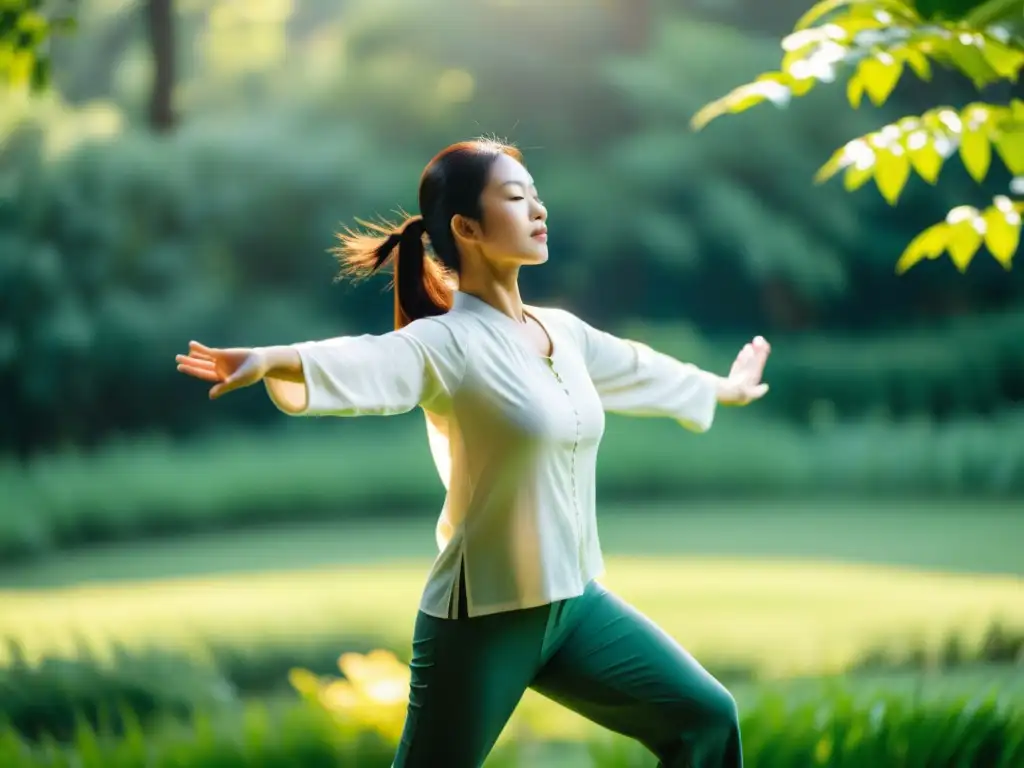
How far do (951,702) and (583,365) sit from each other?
1348mm

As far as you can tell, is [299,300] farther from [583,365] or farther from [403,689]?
[583,365]

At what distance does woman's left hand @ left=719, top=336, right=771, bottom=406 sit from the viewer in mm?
2617

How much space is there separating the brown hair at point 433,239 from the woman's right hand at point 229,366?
446 millimetres

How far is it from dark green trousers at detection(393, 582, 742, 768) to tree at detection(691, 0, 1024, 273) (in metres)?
0.91

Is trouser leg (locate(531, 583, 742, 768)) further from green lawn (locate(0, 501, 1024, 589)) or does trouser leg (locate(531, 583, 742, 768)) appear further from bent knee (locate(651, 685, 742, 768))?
green lawn (locate(0, 501, 1024, 589))

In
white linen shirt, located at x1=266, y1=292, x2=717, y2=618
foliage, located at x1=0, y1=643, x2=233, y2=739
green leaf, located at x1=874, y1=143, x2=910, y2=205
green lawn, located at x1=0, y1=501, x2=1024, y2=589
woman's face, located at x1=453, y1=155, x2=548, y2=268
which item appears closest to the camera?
white linen shirt, located at x1=266, y1=292, x2=717, y2=618

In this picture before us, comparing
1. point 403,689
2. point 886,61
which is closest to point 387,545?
point 403,689

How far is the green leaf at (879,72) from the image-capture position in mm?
2559

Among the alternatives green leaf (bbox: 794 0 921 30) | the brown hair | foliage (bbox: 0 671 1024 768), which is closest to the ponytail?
the brown hair

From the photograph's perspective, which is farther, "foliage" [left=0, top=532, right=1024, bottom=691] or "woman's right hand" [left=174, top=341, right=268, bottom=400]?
"foliage" [left=0, top=532, right=1024, bottom=691]

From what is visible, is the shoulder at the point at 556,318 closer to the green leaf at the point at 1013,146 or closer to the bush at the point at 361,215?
the green leaf at the point at 1013,146

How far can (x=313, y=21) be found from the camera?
49.5 feet

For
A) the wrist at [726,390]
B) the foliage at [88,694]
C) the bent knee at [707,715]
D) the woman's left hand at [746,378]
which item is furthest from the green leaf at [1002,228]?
the foliage at [88,694]

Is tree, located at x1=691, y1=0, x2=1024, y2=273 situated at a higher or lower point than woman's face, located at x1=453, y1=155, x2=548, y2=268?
higher
